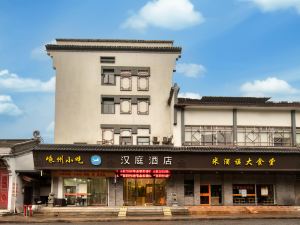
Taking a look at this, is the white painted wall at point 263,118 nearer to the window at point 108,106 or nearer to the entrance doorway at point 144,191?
the entrance doorway at point 144,191

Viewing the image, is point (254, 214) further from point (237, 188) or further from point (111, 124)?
point (111, 124)

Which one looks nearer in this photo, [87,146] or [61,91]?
[87,146]

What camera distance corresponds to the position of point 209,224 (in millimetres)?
30781

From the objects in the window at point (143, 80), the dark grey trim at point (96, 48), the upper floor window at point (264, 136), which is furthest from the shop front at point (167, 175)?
the dark grey trim at point (96, 48)

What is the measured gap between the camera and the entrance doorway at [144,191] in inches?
1678

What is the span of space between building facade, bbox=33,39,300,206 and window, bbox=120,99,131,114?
101mm

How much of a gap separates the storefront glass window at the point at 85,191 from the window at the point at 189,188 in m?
7.24

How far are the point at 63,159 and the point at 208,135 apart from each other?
43.4 ft

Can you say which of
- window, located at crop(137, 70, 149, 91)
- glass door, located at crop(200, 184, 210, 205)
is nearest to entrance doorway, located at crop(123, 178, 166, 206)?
glass door, located at crop(200, 184, 210, 205)

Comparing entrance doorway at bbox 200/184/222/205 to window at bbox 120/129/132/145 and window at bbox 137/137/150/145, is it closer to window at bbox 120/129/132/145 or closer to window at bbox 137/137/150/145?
window at bbox 137/137/150/145

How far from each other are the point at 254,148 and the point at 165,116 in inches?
392

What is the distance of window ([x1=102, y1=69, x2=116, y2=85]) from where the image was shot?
48094 mm

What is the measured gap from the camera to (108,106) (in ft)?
157

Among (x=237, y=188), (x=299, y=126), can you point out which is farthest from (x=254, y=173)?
(x=299, y=126)
